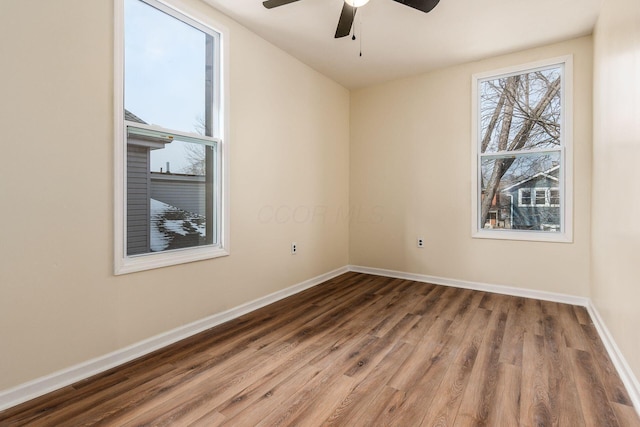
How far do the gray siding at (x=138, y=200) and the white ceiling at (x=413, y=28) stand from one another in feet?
4.77

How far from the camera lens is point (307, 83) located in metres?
3.92

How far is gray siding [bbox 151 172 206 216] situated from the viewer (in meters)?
2.45

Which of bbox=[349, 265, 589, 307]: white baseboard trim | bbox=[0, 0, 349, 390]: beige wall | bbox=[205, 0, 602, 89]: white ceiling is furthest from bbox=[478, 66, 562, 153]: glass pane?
bbox=[0, 0, 349, 390]: beige wall

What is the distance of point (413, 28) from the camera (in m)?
3.06

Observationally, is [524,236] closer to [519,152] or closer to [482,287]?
[482,287]

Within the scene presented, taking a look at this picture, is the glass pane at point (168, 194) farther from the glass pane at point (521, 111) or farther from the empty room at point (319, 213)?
the glass pane at point (521, 111)

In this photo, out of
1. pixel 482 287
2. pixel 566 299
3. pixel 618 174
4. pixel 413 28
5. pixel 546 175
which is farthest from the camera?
pixel 482 287

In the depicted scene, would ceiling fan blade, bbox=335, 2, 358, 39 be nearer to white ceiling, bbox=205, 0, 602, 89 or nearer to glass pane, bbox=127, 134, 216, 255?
white ceiling, bbox=205, 0, 602, 89

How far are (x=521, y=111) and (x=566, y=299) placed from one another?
2072mm

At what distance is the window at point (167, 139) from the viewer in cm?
223

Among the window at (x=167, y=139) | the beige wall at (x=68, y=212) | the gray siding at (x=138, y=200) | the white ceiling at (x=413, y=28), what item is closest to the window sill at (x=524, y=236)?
the white ceiling at (x=413, y=28)

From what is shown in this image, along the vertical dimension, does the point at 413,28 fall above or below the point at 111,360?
above

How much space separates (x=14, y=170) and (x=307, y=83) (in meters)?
2.98

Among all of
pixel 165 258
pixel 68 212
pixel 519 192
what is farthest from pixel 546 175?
pixel 68 212
